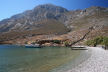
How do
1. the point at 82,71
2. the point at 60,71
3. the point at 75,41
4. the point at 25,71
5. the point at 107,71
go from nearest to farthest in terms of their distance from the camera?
1. the point at 107,71
2. the point at 82,71
3. the point at 60,71
4. the point at 25,71
5. the point at 75,41

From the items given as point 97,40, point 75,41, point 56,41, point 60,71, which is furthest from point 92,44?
point 60,71

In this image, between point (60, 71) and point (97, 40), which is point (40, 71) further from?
point (97, 40)

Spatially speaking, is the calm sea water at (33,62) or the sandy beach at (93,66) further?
the calm sea water at (33,62)

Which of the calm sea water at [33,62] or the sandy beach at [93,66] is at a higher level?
the sandy beach at [93,66]

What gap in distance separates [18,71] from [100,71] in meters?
15.2

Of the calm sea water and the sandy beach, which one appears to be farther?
the calm sea water

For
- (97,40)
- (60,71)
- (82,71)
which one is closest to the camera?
(82,71)

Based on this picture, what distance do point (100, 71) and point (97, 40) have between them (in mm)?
94433

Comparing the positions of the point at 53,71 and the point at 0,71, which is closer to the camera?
the point at 53,71

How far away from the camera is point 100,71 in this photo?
1742 cm

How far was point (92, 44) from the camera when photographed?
111625 millimetres

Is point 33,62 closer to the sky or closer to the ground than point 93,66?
closer to the ground

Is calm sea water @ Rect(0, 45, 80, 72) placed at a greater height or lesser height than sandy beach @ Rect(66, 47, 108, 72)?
lesser

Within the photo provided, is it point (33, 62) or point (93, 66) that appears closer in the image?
point (93, 66)
